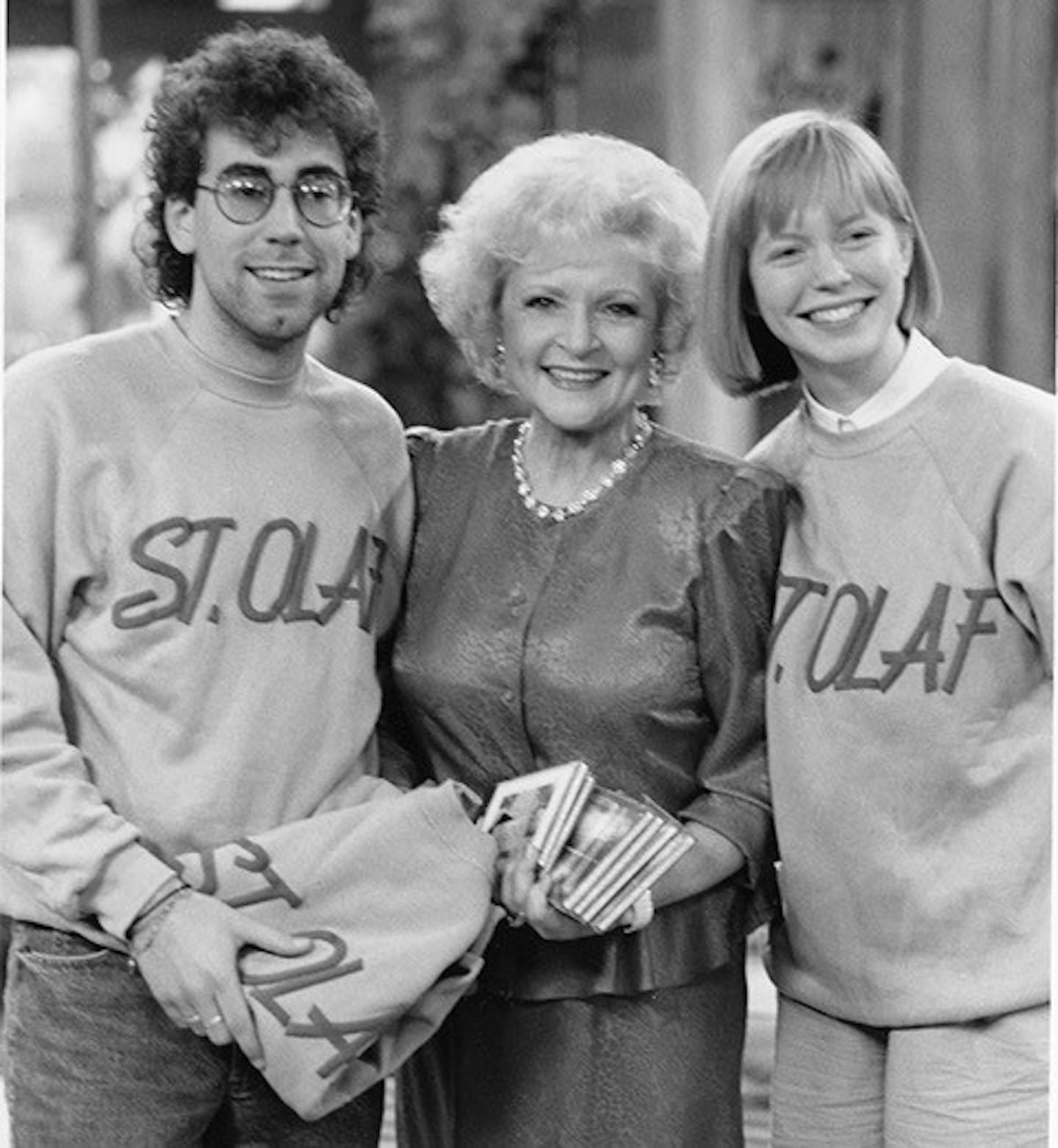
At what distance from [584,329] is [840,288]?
11.8 inches

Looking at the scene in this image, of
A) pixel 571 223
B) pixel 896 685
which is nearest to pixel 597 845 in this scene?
pixel 896 685

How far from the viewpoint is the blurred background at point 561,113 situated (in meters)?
5.79

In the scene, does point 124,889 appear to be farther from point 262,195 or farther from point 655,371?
point 655,371

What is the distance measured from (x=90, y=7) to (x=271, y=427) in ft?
18.8

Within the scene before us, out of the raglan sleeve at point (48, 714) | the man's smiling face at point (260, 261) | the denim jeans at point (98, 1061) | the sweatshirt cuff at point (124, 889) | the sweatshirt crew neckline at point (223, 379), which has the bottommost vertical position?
the denim jeans at point (98, 1061)

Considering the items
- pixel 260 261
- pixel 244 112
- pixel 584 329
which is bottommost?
pixel 584 329

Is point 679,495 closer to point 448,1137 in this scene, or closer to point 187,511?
point 187,511

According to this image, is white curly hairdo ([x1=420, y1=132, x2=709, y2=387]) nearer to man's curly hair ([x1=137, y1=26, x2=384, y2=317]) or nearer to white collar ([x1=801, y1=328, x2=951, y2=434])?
man's curly hair ([x1=137, y1=26, x2=384, y2=317])

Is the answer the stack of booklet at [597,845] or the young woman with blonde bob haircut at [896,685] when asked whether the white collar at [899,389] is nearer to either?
the young woman with blonde bob haircut at [896,685]

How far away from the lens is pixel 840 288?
249cm

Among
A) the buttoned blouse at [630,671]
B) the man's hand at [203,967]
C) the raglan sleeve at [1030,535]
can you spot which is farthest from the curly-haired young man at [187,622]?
the raglan sleeve at [1030,535]

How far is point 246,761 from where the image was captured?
237 cm

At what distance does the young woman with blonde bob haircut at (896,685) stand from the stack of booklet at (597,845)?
0.76 feet

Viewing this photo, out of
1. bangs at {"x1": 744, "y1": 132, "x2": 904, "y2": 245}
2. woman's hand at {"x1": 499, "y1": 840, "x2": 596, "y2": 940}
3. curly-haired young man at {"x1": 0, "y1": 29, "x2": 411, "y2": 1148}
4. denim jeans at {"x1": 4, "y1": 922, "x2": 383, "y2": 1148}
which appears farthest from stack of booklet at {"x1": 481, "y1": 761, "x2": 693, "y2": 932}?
bangs at {"x1": 744, "y1": 132, "x2": 904, "y2": 245}
